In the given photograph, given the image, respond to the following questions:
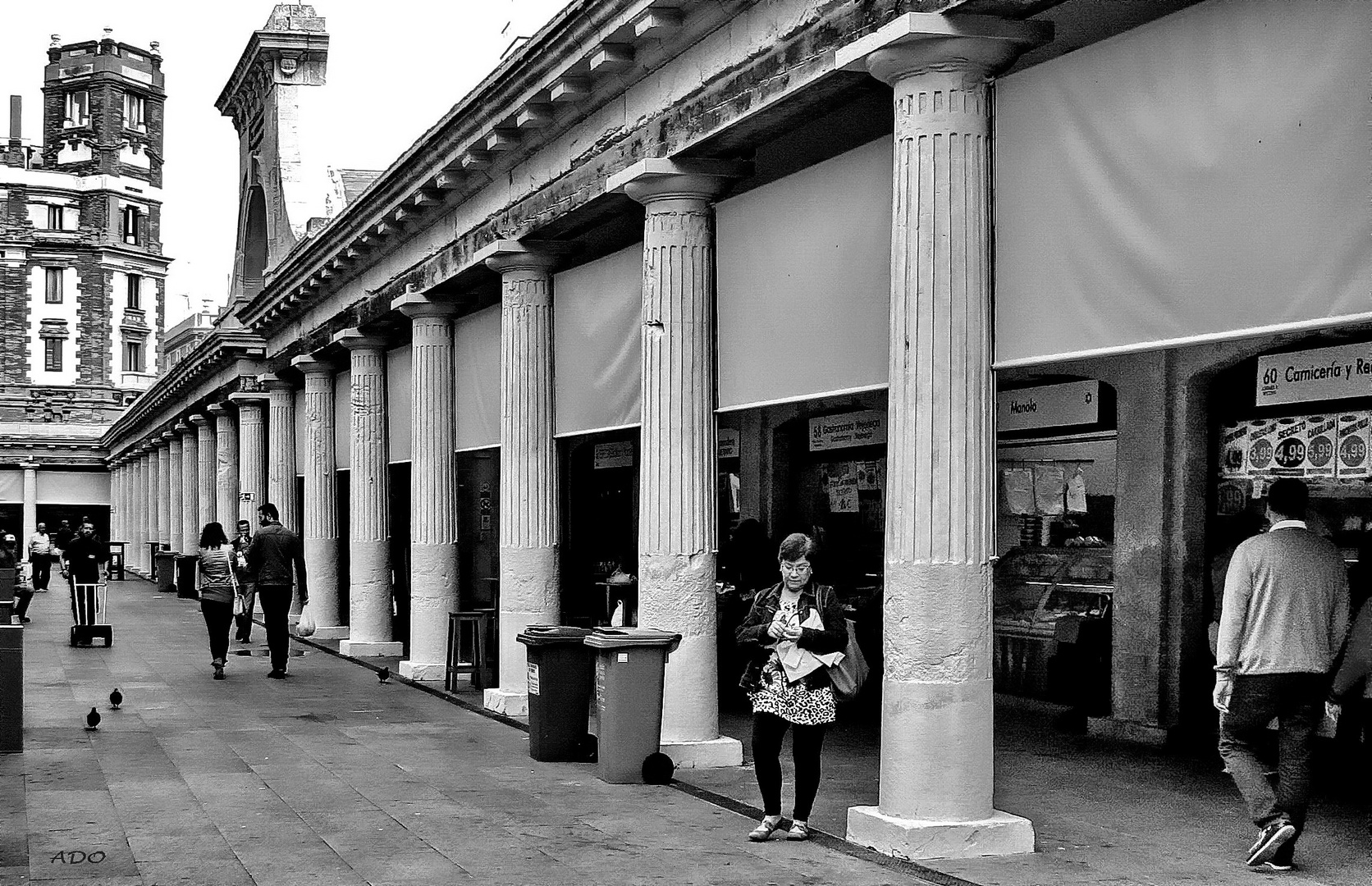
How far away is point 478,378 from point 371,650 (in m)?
5.64

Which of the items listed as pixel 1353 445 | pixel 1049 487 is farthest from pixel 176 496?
pixel 1353 445

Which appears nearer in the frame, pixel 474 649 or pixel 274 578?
pixel 474 649

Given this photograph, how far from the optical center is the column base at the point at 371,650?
70.8 ft

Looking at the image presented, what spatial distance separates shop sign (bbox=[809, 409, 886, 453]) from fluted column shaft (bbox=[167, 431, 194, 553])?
98.7ft

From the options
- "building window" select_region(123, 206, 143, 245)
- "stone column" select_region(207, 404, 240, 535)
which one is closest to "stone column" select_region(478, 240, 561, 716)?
"stone column" select_region(207, 404, 240, 535)

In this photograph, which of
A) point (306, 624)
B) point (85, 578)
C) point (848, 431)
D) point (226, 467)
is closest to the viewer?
point (848, 431)

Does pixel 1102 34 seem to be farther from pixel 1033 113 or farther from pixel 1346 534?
pixel 1346 534

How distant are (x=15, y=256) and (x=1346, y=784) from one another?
279 feet

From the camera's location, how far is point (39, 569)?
43.3 m

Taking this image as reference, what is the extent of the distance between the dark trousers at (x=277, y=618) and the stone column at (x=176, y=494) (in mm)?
26812

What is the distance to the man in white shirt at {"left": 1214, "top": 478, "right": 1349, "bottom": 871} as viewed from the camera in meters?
7.95

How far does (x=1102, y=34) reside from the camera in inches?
362

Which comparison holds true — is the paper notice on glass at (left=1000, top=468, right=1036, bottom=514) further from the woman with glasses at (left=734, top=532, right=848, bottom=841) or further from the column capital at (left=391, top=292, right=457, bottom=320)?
the woman with glasses at (left=734, top=532, right=848, bottom=841)

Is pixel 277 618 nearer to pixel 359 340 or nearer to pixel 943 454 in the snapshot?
pixel 359 340
